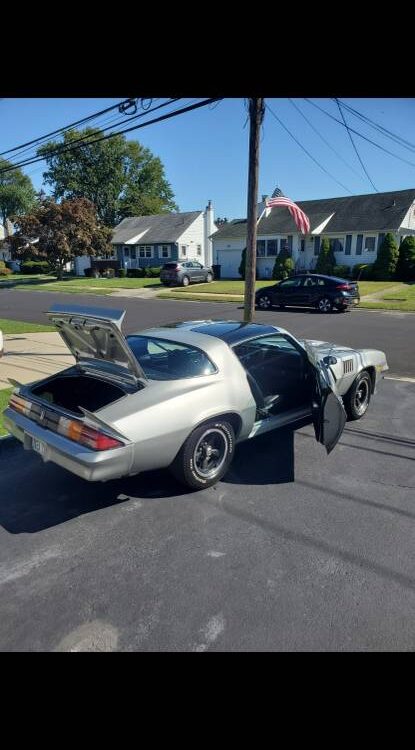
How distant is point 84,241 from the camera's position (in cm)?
3919

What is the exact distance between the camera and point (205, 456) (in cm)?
409

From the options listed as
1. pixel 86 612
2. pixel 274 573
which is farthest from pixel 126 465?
pixel 274 573

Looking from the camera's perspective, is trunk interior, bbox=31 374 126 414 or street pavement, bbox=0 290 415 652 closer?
street pavement, bbox=0 290 415 652

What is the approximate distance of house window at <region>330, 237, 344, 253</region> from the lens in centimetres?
3095

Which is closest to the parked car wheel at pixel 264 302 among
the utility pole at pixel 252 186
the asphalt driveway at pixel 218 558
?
the utility pole at pixel 252 186

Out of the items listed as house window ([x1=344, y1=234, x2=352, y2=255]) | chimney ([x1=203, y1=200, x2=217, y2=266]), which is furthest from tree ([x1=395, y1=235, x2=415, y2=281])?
chimney ([x1=203, y1=200, x2=217, y2=266])

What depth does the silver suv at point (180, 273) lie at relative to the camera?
30.2 meters

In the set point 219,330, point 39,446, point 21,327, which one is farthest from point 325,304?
point 39,446

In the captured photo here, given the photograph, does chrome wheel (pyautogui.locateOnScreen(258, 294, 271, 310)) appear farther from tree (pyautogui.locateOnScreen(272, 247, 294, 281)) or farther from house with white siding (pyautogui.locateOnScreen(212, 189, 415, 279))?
house with white siding (pyautogui.locateOnScreen(212, 189, 415, 279))

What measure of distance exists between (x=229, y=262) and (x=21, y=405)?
32.4m

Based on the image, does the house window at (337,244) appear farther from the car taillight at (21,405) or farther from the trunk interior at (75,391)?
the car taillight at (21,405)

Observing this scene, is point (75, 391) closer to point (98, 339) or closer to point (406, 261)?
point (98, 339)
